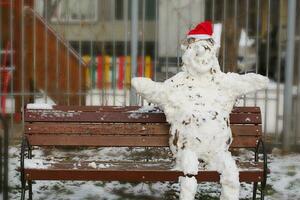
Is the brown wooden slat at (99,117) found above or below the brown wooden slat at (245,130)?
above

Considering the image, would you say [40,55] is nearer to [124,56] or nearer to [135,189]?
[124,56]

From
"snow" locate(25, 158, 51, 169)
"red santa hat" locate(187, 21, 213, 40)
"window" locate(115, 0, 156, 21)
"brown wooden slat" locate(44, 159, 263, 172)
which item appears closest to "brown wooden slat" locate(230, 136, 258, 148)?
"brown wooden slat" locate(44, 159, 263, 172)

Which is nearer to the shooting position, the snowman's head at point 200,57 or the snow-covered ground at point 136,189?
the snowman's head at point 200,57

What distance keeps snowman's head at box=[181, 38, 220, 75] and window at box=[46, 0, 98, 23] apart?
264cm

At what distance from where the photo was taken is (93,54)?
7.63 metres

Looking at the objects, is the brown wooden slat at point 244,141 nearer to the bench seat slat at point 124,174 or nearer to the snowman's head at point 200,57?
the bench seat slat at point 124,174

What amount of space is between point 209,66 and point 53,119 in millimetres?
1364

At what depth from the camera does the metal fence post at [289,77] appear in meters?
7.44

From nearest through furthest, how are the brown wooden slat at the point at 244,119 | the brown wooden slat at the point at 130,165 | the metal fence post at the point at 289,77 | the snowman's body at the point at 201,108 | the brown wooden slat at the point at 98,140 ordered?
1. the snowman's body at the point at 201,108
2. the brown wooden slat at the point at 130,165
3. the brown wooden slat at the point at 98,140
4. the brown wooden slat at the point at 244,119
5. the metal fence post at the point at 289,77

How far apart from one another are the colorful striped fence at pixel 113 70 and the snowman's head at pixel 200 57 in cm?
242

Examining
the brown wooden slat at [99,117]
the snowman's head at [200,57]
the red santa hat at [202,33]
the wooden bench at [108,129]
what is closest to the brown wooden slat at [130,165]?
the wooden bench at [108,129]

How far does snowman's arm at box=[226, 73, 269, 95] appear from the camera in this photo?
17.0 feet

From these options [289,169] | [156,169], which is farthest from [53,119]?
[289,169]

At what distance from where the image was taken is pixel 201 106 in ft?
16.6
